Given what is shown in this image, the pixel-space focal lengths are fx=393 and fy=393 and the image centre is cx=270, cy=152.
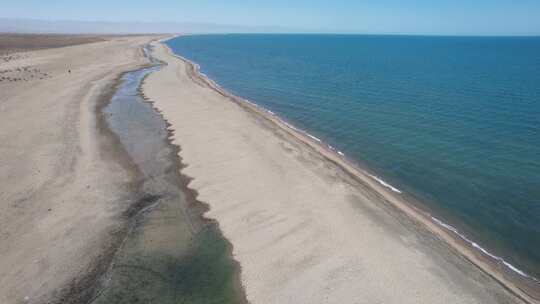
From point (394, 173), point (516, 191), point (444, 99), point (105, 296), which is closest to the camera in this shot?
point (105, 296)

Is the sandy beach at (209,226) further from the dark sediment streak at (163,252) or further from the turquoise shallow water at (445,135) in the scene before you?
the turquoise shallow water at (445,135)

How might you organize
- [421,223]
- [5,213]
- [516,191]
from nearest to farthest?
[5,213], [421,223], [516,191]

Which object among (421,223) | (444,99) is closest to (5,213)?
(421,223)

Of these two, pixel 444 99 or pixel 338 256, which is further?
pixel 444 99

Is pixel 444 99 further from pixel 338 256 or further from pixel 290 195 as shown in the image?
pixel 338 256

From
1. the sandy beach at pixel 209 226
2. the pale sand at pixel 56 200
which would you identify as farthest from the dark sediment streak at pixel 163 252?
the pale sand at pixel 56 200

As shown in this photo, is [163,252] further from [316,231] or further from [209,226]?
[316,231]

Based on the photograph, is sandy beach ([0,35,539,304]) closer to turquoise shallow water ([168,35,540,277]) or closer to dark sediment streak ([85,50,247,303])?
dark sediment streak ([85,50,247,303])
